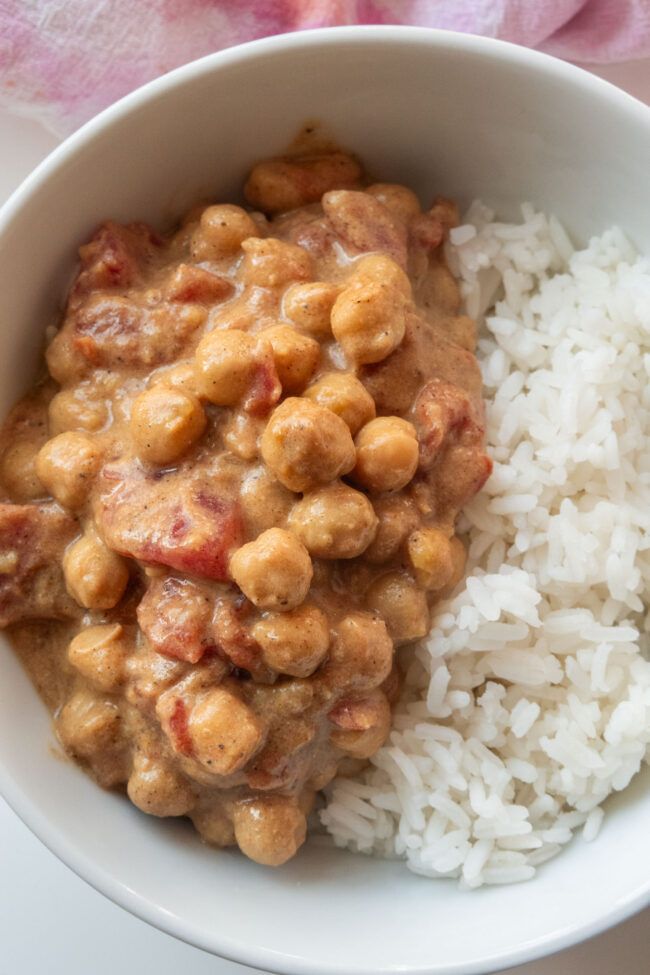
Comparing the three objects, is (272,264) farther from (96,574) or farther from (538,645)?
(538,645)

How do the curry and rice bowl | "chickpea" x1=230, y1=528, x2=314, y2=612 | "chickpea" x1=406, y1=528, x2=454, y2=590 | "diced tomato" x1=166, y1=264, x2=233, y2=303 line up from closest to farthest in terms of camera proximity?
"chickpea" x1=230, y1=528, x2=314, y2=612
the curry and rice bowl
"chickpea" x1=406, y1=528, x2=454, y2=590
"diced tomato" x1=166, y1=264, x2=233, y2=303

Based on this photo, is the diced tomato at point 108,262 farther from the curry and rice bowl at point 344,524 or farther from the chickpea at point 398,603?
the chickpea at point 398,603

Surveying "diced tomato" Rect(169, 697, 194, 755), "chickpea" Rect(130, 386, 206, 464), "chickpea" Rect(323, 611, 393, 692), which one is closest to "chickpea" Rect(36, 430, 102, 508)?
"chickpea" Rect(130, 386, 206, 464)

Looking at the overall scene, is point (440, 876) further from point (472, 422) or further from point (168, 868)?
point (472, 422)

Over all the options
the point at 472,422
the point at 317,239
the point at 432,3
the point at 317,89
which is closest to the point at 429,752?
the point at 472,422

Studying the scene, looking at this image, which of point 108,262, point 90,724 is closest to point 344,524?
point 90,724

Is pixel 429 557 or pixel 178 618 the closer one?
pixel 178 618

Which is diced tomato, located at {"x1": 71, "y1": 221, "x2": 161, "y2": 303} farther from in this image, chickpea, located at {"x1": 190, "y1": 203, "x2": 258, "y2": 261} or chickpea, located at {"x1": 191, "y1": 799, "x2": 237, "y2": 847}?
chickpea, located at {"x1": 191, "y1": 799, "x2": 237, "y2": 847}
